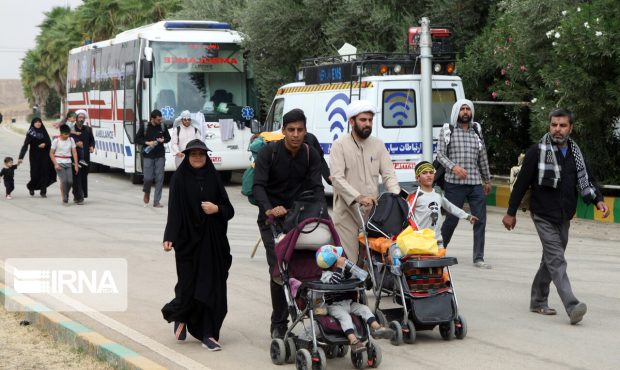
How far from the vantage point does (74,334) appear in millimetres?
8203

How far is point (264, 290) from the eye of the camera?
35.8 ft

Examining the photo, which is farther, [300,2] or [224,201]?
[300,2]

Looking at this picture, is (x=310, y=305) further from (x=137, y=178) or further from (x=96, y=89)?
(x=96, y=89)

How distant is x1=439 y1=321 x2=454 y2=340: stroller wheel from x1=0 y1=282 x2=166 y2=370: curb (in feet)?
7.53

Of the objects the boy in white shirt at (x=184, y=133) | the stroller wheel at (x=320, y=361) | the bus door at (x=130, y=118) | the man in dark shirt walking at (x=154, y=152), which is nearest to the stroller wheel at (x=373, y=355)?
the stroller wheel at (x=320, y=361)

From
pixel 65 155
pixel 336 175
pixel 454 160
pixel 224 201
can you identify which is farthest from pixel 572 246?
pixel 65 155

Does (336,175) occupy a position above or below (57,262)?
above

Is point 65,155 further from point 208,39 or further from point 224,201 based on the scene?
point 224,201

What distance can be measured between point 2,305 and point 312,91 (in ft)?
31.7

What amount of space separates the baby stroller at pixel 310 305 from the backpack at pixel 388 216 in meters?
1.09

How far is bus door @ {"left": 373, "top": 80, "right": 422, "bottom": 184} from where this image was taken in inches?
691

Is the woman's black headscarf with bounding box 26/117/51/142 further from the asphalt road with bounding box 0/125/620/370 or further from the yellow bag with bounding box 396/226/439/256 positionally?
the yellow bag with bounding box 396/226/439/256

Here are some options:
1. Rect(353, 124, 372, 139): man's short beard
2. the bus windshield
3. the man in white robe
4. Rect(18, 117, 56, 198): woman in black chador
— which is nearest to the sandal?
the man in white robe

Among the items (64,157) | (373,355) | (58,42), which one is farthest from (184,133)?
(58,42)
